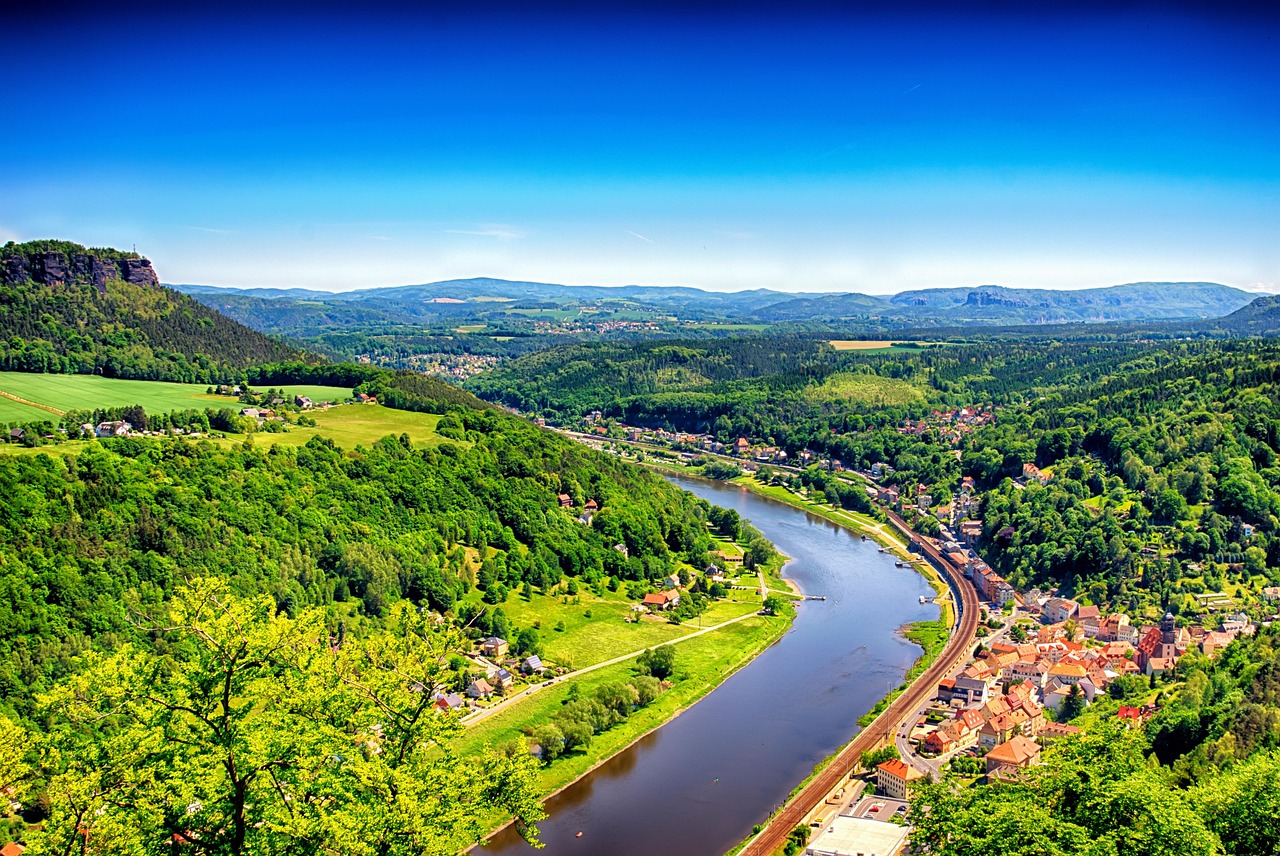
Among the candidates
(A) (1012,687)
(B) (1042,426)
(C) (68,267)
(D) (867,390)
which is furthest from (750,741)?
(D) (867,390)

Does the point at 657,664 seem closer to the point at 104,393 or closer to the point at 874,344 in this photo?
the point at 104,393

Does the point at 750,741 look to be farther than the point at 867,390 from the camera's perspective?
No

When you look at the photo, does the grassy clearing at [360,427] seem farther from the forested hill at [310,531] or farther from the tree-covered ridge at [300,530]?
the tree-covered ridge at [300,530]

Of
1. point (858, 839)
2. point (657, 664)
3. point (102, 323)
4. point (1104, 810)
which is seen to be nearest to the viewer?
point (1104, 810)

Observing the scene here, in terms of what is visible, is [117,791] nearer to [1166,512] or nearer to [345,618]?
[345,618]

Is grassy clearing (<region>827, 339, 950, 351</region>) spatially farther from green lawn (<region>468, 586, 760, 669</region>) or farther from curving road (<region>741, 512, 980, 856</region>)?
green lawn (<region>468, 586, 760, 669</region>)

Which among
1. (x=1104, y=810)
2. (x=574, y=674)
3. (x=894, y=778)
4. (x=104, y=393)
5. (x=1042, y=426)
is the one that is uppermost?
(x=104, y=393)
